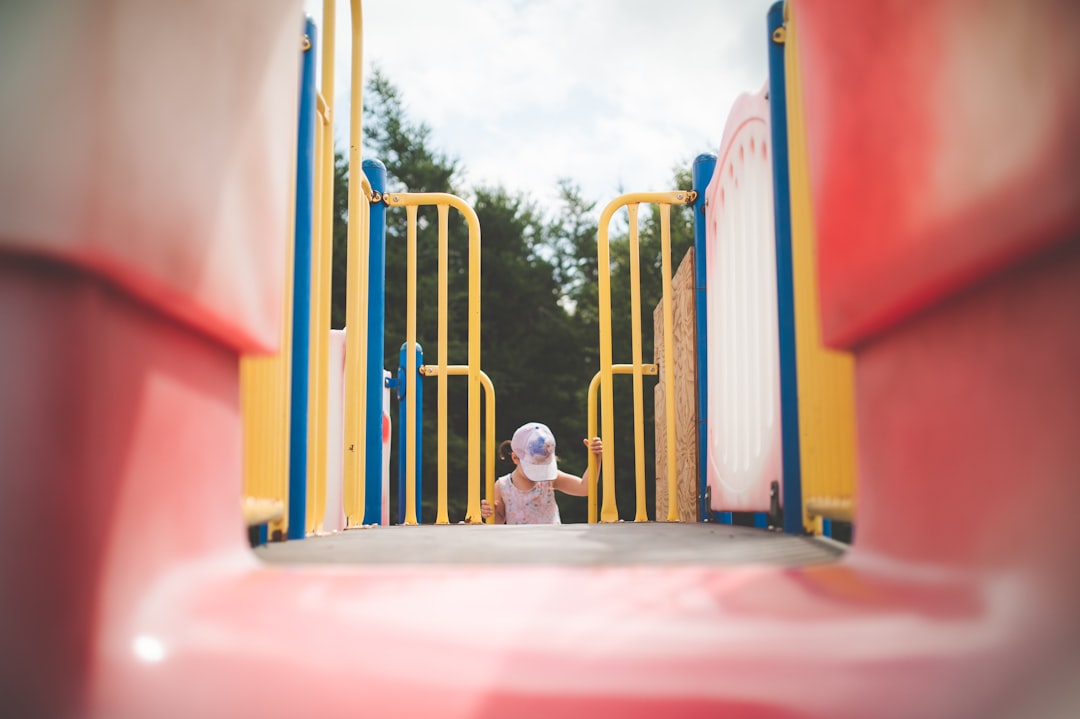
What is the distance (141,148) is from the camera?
67cm

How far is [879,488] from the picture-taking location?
34.6 inches

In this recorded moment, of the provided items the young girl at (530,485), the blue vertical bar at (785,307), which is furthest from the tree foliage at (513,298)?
the blue vertical bar at (785,307)

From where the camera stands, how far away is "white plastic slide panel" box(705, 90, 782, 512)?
6.52 ft

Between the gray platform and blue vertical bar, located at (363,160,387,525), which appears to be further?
blue vertical bar, located at (363,160,387,525)

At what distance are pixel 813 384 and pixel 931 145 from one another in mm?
906

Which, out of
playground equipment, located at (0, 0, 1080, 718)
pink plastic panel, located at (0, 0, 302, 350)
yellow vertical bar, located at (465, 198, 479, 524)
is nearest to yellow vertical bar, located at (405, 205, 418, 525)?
yellow vertical bar, located at (465, 198, 479, 524)

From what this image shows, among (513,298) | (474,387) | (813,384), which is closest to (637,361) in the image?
(474,387)

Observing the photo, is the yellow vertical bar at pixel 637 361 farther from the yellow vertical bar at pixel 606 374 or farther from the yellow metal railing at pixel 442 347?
the yellow metal railing at pixel 442 347

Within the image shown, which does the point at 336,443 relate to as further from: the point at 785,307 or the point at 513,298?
Result: the point at 513,298

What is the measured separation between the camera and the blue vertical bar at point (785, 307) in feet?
5.63

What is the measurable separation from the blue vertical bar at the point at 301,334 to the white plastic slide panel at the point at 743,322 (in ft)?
3.55

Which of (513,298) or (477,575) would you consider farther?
(513,298)

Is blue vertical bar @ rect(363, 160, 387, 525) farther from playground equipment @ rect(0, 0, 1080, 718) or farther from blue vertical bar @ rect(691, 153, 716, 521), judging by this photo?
playground equipment @ rect(0, 0, 1080, 718)

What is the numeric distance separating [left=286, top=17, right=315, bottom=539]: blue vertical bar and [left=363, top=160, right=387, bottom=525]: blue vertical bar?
1.58m
